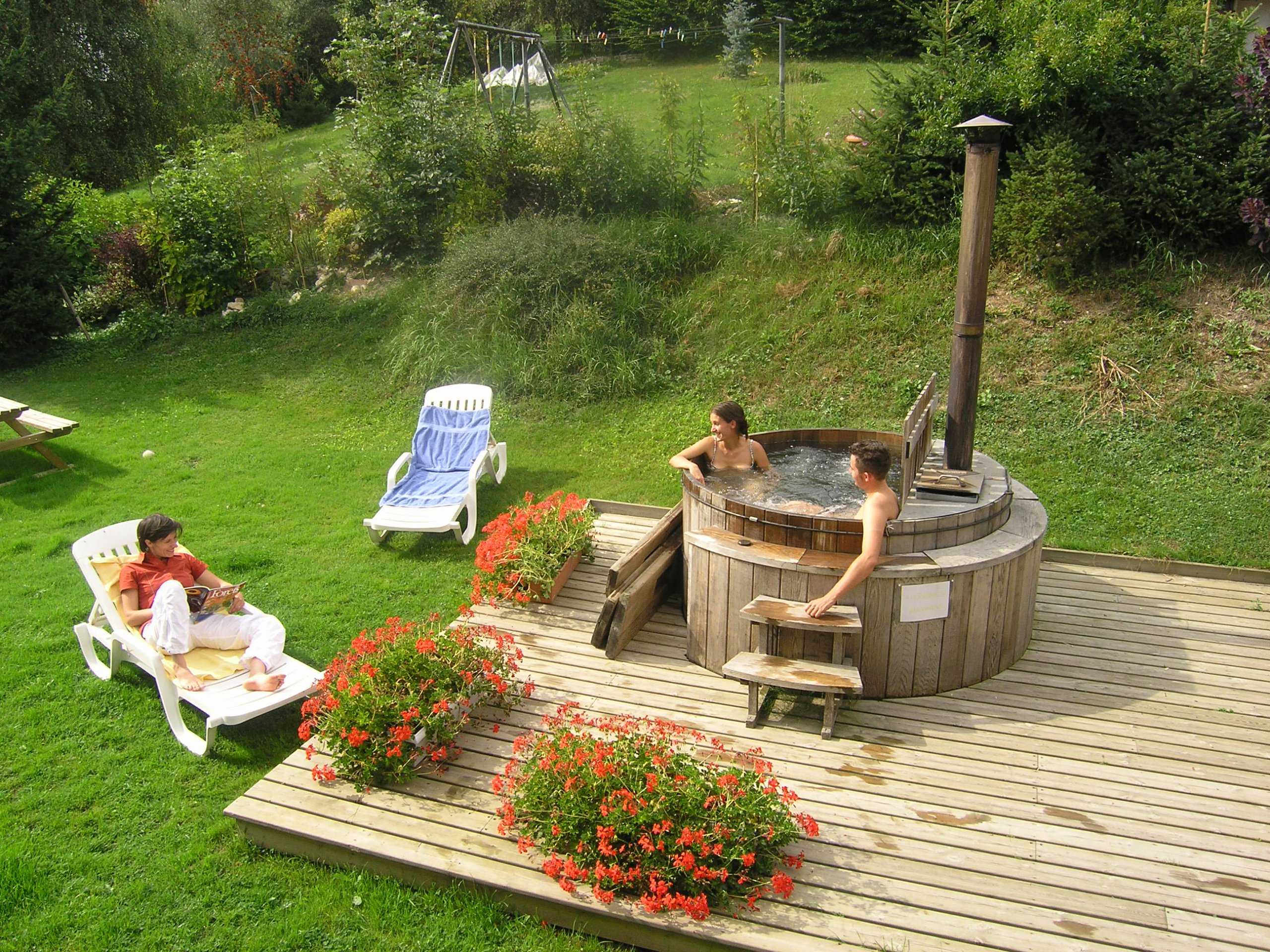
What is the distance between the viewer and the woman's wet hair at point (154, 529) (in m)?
4.96

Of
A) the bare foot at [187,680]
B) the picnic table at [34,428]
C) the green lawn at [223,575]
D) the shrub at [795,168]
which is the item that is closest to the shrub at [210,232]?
the green lawn at [223,575]

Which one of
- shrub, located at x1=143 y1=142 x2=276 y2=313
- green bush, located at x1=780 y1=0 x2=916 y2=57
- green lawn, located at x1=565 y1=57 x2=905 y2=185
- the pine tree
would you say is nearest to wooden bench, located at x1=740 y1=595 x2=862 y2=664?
→ green lawn, located at x1=565 y1=57 x2=905 y2=185

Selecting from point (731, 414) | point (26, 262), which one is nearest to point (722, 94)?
point (26, 262)

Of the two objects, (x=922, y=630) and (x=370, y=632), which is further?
(x=370, y=632)

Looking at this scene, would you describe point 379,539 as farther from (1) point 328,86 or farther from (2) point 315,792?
(1) point 328,86

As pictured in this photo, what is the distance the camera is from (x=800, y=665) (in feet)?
14.8

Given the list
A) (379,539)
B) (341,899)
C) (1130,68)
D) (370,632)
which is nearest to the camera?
(341,899)

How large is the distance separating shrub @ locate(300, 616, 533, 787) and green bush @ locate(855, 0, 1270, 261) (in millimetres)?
7076

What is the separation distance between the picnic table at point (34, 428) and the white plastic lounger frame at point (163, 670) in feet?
11.0

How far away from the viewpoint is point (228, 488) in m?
7.90

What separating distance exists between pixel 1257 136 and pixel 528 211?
721 centimetres

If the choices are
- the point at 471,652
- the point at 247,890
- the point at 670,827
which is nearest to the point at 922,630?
the point at 670,827

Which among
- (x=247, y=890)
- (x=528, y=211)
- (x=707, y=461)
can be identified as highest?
(x=528, y=211)

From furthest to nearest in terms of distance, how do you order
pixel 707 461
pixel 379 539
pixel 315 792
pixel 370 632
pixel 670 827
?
pixel 379 539 → pixel 707 461 → pixel 370 632 → pixel 315 792 → pixel 670 827
